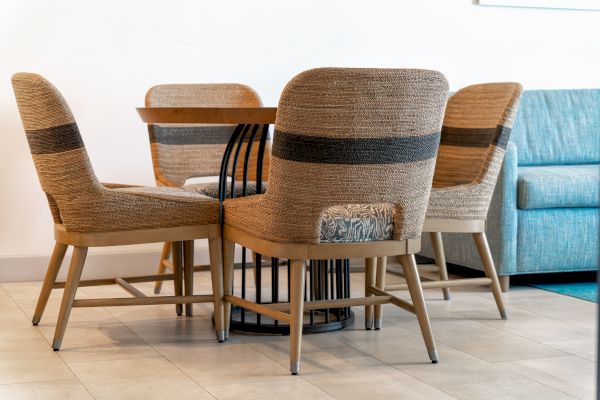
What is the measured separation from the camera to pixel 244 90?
4.18 m

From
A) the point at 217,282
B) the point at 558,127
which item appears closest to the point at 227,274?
the point at 217,282

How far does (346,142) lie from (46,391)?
3.41 ft

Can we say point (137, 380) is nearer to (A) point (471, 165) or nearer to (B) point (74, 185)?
(B) point (74, 185)

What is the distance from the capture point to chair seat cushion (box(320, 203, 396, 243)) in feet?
8.99

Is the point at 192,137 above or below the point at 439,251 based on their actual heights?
above

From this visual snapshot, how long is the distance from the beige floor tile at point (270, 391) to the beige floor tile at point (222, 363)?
0.17 feet

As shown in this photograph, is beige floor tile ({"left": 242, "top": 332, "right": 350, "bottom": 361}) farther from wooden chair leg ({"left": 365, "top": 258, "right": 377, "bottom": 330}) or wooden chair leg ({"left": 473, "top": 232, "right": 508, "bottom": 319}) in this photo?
wooden chair leg ({"left": 473, "top": 232, "right": 508, "bottom": 319})

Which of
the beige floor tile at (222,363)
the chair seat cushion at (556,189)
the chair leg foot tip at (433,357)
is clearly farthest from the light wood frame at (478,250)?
the beige floor tile at (222,363)

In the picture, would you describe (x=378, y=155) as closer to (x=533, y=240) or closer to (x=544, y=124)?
(x=533, y=240)

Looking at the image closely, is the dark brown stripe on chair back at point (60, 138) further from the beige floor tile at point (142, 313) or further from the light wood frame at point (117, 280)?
the beige floor tile at point (142, 313)

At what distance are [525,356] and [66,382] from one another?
4.47 ft

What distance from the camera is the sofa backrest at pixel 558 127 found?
466 cm

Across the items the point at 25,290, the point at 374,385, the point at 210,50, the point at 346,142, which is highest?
the point at 210,50

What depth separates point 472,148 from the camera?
144 inches
